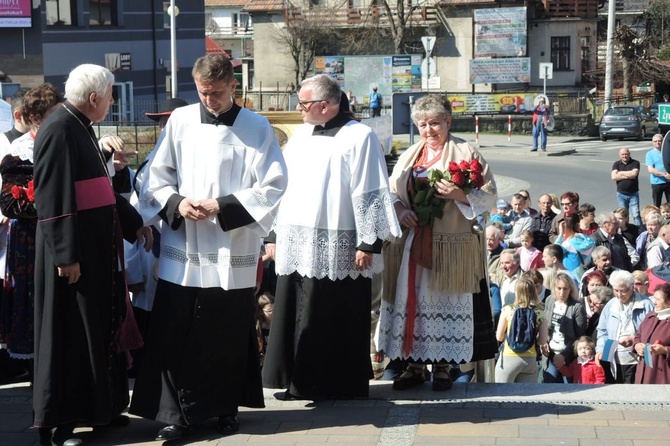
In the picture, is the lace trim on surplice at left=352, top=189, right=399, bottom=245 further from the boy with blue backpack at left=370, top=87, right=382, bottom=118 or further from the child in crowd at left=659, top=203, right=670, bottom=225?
the boy with blue backpack at left=370, top=87, right=382, bottom=118

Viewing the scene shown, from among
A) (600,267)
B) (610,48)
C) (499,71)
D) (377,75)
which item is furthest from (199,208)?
(499,71)

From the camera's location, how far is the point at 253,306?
19.1ft

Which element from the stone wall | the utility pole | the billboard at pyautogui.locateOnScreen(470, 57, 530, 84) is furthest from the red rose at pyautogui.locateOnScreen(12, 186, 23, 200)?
the billboard at pyautogui.locateOnScreen(470, 57, 530, 84)

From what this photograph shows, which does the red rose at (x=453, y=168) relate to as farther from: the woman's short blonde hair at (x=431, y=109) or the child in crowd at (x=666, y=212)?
the child in crowd at (x=666, y=212)

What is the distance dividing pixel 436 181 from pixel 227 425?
1837mm

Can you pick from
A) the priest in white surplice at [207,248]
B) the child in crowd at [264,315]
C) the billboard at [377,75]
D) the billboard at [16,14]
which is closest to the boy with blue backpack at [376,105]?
the billboard at [377,75]

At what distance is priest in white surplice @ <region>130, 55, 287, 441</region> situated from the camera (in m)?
5.54

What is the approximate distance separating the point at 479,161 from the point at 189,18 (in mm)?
39488

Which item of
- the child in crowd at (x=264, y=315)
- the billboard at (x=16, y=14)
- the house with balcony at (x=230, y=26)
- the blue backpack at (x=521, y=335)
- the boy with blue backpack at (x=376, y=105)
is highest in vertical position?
the house with balcony at (x=230, y=26)

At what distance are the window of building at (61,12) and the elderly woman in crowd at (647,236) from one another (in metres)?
29.0

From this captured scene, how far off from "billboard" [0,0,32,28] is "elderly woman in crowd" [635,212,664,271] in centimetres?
2747

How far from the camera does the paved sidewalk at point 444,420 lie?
18.1ft

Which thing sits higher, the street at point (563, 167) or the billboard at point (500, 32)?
the billboard at point (500, 32)

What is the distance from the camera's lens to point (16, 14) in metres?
35.9
